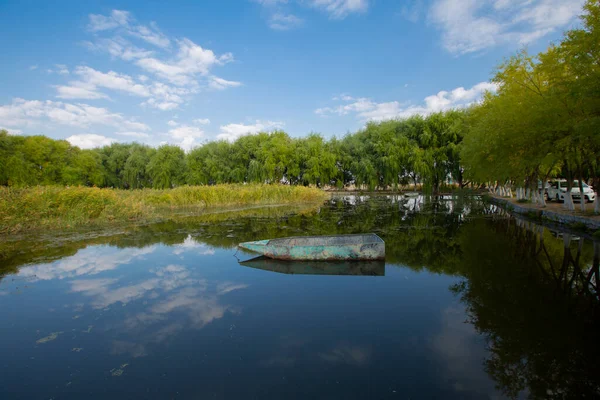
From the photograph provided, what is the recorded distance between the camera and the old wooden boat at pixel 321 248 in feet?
25.3

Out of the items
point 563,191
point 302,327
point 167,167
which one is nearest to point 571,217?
point 563,191

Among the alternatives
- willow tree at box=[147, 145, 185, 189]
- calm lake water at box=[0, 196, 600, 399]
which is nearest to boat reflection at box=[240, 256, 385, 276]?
calm lake water at box=[0, 196, 600, 399]

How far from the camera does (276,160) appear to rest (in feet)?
152

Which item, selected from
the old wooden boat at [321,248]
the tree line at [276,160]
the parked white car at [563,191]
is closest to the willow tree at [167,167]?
the tree line at [276,160]

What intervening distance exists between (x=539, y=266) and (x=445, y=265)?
6.55ft

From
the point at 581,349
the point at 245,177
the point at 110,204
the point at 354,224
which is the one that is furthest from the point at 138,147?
the point at 581,349

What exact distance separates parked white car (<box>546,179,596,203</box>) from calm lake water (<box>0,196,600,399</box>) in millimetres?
16009

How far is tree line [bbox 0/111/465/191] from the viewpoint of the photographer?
4000 centimetres

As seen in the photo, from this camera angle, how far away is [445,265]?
25.0 feet

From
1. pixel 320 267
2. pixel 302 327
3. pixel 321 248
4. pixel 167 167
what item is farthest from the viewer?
pixel 167 167

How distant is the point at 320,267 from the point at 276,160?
130ft

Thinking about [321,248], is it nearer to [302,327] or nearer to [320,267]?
[320,267]

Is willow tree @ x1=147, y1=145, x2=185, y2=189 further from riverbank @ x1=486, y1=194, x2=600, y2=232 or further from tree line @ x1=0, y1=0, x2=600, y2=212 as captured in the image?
riverbank @ x1=486, y1=194, x2=600, y2=232

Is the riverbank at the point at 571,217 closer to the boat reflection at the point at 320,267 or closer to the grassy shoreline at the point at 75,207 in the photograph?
the boat reflection at the point at 320,267
